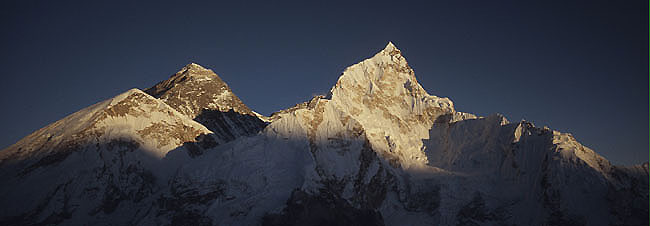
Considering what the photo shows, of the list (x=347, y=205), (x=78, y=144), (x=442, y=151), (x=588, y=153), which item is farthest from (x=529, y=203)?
(x=78, y=144)

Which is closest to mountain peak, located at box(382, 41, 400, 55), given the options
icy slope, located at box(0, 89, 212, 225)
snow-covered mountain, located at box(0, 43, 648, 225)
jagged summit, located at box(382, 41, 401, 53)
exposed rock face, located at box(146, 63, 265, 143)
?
jagged summit, located at box(382, 41, 401, 53)

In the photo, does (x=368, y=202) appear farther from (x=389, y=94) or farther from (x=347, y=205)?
(x=389, y=94)

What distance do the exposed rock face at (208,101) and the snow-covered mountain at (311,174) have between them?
13056 mm

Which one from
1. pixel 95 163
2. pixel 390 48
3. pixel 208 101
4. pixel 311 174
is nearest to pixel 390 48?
pixel 390 48

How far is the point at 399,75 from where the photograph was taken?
5901 inches

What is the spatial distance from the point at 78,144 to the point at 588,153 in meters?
108

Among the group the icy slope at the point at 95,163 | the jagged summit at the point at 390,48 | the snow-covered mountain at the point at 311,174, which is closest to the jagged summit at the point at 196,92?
the snow-covered mountain at the point at 311,174

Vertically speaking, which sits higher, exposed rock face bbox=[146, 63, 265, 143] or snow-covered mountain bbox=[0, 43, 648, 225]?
exposed rock face bbox=[146, 63, 265, 143]

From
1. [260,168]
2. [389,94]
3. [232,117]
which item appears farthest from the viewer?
[232,117]

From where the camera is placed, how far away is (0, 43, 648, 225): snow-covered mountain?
324 ft

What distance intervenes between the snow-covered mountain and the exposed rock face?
514 inches

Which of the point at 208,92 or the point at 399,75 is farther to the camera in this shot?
the point at 208,92

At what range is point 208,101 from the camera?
157 m

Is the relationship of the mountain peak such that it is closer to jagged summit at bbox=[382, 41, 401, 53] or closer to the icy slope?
jagged summit at bbox=[382, 41, 401, 53]
